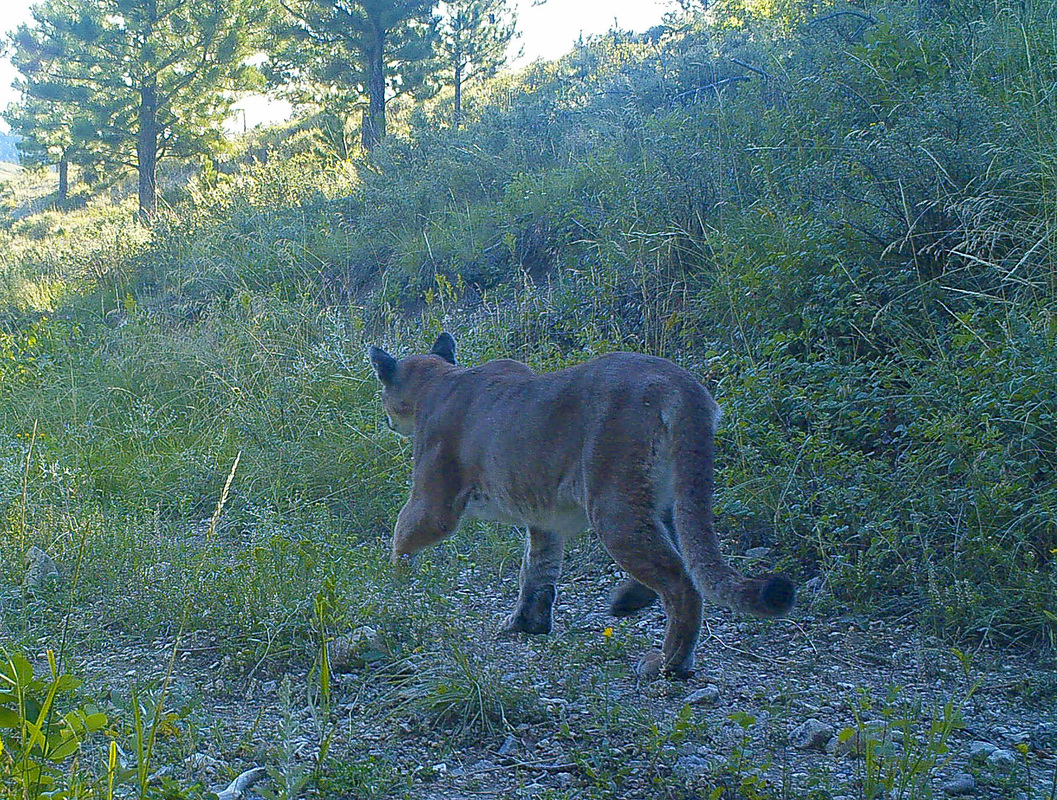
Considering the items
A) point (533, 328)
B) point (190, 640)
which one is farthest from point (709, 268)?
point (190, 640)

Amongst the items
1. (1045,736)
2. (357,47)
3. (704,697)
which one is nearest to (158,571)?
(704,697)

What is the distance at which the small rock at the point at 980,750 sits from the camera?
9.93ft

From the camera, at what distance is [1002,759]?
307 centimetres

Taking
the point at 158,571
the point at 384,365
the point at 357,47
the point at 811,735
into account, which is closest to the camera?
the point at 811,735

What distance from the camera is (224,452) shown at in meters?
7.12

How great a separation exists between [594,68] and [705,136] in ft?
24.3

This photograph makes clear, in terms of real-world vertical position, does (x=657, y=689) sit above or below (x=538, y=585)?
below

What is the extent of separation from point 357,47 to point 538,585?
21348 millimetres

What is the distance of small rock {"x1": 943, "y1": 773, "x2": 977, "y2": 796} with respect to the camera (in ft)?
9.56

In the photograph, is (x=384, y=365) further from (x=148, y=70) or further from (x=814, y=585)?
(x=148, y=70)

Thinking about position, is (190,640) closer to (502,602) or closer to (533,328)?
(502,602)

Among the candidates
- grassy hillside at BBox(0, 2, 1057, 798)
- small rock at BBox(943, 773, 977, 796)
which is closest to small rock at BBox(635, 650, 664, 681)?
grassy hillside at BBox(0, 2, 1057, 798)

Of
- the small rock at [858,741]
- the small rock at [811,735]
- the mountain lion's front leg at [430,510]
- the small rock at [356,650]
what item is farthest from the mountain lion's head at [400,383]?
the small rock at [858,741]

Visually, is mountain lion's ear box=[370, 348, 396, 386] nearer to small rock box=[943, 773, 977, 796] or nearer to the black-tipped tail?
the black-tipped tail
